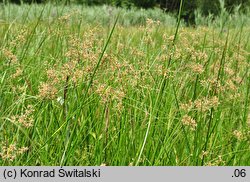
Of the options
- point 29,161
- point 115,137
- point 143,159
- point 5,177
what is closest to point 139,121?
point 115,137

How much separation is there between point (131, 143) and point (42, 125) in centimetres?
49

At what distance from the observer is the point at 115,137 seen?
184 cm

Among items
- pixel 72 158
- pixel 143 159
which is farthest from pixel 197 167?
pixel 72 158

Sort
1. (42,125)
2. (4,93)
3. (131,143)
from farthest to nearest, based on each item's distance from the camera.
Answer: (4,93) < (42,125) < (131,143)

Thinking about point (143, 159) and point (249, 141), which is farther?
point (249, 141)

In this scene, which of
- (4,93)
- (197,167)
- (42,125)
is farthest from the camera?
(4,93)

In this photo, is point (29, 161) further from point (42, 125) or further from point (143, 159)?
point (143, 159)

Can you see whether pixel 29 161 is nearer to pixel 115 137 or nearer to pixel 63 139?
pixel 63 139

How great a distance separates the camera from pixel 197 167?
161cm

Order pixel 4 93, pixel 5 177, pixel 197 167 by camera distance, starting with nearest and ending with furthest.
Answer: pixel 5 177, pixel 197 167, pixel 4 93

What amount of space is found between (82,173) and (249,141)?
91 cm

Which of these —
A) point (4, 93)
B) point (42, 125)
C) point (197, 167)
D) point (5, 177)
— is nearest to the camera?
point (5, 177)

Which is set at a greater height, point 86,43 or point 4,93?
point 86,43

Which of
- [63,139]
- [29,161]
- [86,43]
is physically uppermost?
[86,43]
